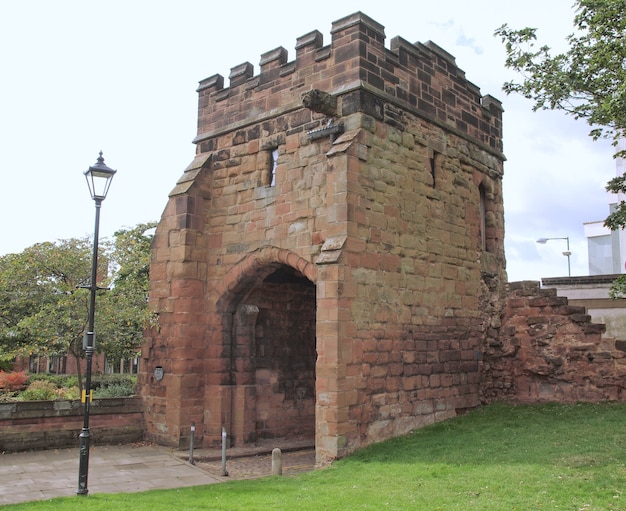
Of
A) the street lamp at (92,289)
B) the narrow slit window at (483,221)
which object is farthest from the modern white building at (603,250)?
the street lamp at (92,289)

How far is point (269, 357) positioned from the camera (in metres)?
15.6

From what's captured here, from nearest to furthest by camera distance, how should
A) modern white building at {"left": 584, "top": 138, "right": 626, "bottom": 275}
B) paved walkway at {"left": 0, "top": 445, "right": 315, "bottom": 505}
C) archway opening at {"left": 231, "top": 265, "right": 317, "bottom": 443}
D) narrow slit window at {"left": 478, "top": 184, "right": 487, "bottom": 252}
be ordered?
paved walkway at {"left": 0, "top": 445, "right": 315, "bottom": 505}
archway opening at {"left": 231, "top": 265, "right": 317, "bottom": 443}
narrow slit window at {"left": 478, "top": 184, "right": 487, "bottom": 252}
modern white building at {"left": 584, "top": 138, "right": 626, "bottom": 275}

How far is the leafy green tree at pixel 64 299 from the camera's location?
46.2ft

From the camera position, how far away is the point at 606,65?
10406 millimetres

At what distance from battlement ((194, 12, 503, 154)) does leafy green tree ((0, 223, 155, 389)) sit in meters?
3.77

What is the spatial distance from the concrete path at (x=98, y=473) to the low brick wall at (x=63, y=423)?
0.33 metres

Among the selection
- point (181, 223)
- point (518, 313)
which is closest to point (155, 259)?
point (181, 223)

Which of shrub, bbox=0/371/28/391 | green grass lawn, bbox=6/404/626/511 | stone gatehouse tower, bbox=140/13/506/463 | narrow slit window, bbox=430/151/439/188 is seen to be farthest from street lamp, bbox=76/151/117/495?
shrub, bbox=0/371/28/391

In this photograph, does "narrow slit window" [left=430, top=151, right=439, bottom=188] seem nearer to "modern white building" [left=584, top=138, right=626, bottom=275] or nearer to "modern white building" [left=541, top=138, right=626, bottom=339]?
"modern white building" [left=541, top=138, right=626, bottom=339]

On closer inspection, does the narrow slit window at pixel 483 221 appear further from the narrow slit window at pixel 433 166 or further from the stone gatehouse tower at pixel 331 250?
the narrow slit window at pixel 433 166

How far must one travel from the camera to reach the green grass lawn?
26.2 feet

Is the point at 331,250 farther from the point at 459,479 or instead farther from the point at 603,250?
the point at 603,250

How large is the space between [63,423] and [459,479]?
341 inches

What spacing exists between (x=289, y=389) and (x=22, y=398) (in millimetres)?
6332
